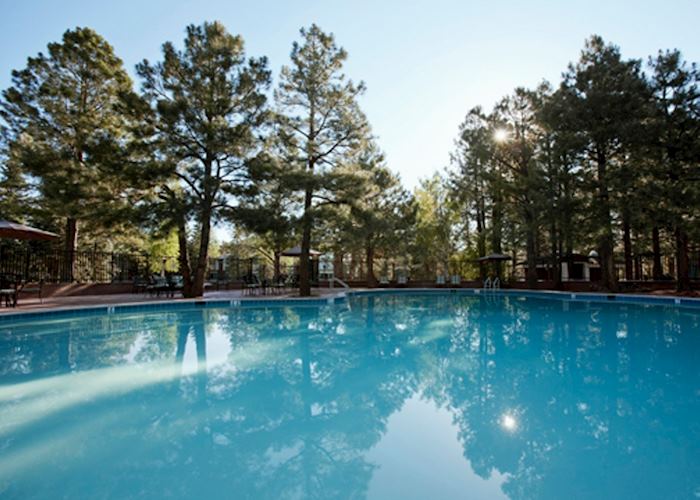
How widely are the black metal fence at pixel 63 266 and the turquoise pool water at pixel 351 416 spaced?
907 centimetres

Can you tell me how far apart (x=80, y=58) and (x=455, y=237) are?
20.3 m

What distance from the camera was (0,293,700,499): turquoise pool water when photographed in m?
2.26

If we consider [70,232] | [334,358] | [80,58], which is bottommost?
[334,358]

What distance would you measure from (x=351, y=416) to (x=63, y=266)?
52.6 ft

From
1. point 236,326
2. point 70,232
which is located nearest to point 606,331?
point 236,326

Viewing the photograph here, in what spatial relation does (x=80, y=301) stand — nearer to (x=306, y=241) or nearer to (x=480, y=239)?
(x=306, y=241)

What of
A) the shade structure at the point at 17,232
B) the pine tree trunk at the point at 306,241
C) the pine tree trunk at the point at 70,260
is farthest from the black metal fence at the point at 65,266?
the pine tree trunk at the point at 306,241

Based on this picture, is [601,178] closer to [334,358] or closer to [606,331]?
[606,331]

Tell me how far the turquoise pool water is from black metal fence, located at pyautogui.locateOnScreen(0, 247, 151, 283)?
9.07 m

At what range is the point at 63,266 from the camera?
14578 mm

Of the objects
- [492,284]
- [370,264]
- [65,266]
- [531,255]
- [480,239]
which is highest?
[480,239]

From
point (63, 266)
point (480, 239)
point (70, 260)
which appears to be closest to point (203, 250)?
point (70, 260)

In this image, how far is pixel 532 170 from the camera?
52.3 feet

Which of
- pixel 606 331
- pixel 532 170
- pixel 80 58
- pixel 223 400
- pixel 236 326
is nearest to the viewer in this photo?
pixel 223 400
